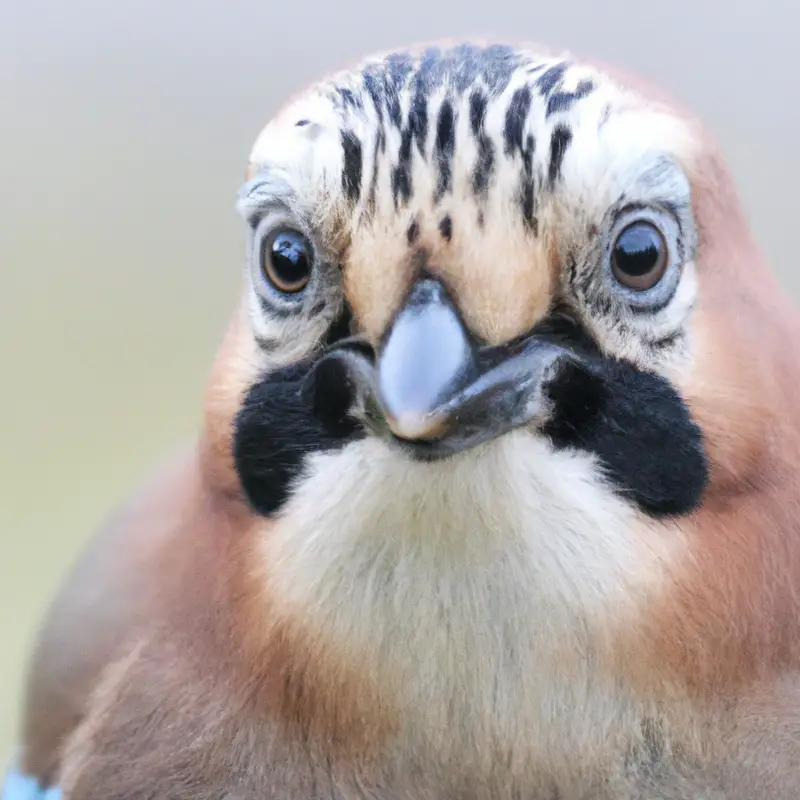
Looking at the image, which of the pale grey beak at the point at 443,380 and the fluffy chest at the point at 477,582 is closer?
the pale grey beak at the point at 443,380

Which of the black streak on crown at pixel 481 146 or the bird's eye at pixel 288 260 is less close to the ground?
the black streak on crown at pixel 481 146

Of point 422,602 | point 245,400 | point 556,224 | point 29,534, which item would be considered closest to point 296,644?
point 422,602

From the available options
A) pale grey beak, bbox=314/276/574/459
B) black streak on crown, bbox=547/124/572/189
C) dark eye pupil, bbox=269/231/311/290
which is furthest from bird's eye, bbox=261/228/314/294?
black streak on crown, bbox=547/124/572/189

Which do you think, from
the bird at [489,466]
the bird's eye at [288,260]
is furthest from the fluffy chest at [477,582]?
the bird's eye at [288,260]

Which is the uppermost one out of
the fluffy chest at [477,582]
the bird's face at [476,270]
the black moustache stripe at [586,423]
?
the bird's face at [476,270]

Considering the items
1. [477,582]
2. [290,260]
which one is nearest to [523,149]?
[290,260]

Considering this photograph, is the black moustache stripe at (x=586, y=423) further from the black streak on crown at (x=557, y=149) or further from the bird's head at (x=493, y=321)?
the black streak on crown at (x=557, y=149)

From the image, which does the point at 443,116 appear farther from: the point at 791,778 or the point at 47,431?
the point at 47,431

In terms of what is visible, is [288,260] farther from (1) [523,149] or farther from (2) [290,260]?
(1) [523,149]

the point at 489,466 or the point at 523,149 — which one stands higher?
the point at 523,149
